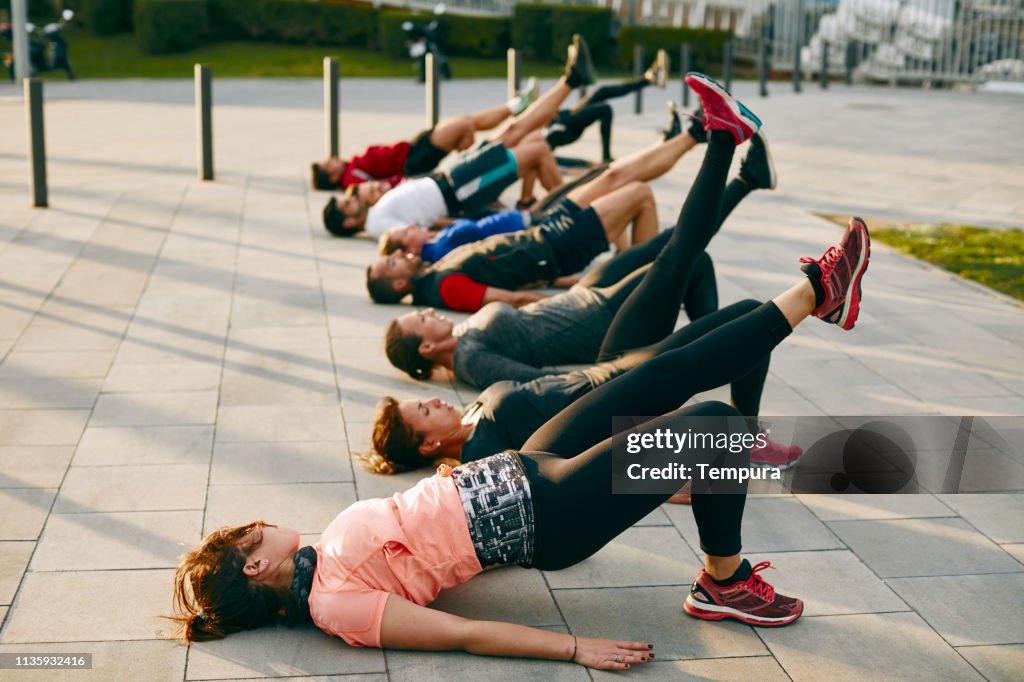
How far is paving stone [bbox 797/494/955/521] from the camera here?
4371 millimetres

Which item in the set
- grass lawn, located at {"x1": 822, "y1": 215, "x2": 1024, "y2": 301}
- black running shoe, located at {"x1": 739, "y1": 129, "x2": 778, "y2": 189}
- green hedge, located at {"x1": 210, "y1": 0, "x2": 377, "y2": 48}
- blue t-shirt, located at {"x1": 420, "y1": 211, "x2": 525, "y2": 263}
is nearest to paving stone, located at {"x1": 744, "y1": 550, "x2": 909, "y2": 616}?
black running shoe, located at {"x1": 739, "y1": 129, "x2": 778, "y2": 189}

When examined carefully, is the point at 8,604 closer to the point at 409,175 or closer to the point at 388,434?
the point at 388,434

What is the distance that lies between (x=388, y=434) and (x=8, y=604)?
4.79 feet

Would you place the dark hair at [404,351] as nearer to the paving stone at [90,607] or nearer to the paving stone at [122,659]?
the paving stone at [90,607]

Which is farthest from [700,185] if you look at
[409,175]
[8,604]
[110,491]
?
[409,175]

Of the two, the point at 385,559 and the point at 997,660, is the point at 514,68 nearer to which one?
the point at 385,559

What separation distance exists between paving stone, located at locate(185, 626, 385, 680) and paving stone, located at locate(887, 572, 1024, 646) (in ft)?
5.81

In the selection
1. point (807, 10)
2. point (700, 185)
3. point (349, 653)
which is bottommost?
point (349, 653)

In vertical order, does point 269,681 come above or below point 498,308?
below

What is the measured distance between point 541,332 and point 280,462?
1.47 meters

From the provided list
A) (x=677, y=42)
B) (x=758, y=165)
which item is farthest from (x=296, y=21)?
(x=758, y=165)

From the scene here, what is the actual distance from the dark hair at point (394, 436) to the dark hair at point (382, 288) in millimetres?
Answer: 2548

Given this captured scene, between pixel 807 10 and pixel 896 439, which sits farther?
pixel 807 10

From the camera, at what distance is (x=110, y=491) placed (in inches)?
176
